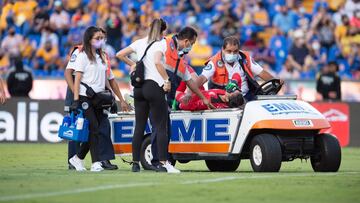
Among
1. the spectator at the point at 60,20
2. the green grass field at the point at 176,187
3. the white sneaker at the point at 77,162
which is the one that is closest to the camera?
the green grass field at the point at 176,187

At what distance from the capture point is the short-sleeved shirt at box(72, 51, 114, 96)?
15.3 meters

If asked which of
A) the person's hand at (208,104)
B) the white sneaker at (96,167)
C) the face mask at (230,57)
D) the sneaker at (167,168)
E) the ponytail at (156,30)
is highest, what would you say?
the ponytail at (156,30)

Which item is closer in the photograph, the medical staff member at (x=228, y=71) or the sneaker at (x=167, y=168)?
the sneaker at (x=167, y=168)

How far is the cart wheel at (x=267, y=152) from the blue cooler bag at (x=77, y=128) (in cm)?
233

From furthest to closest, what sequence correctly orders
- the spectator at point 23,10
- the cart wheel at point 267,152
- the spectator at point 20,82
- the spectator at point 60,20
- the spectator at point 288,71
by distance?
the spectator at point 23,10 < the spectator at point 60,20 < the spectator at point 288,71 < the spectator at point 20,82 < the cart wheel at point 267,152

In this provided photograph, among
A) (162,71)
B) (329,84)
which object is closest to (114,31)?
(329,84)

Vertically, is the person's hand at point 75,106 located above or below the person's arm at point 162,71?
below

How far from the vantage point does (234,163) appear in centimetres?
1677

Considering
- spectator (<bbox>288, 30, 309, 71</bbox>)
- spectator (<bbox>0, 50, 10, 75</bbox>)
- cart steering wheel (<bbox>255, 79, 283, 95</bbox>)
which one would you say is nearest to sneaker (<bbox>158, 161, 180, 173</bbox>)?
cart steering wheel (<bbox>255, 79, 283, 95</bbox>)

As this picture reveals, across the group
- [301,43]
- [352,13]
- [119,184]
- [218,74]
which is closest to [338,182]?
[119,184]

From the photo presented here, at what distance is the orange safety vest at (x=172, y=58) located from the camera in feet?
48.3

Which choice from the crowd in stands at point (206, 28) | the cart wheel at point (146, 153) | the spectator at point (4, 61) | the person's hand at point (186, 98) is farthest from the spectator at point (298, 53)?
the person's hand at point (186, 98)

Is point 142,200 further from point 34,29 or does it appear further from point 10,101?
point 34,29

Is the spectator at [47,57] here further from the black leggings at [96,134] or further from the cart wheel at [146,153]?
the black leggings at [96,134]
